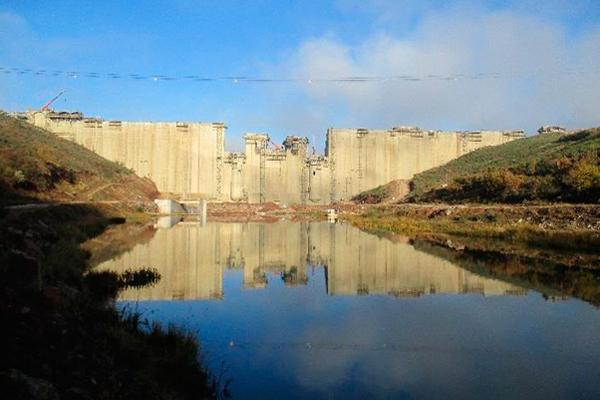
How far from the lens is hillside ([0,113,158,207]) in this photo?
2773cm

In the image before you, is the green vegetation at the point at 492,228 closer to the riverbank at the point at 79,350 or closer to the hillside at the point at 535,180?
the hillside at the point at 535,180

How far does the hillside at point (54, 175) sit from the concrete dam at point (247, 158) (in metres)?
3.69

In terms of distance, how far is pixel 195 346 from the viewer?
7.03m

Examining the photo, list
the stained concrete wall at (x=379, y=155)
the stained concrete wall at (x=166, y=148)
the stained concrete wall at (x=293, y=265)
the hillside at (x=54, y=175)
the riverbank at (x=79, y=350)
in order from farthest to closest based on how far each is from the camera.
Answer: the stained concrete wall at (x=379, y=155) < the stained concrete wall at (x=166, y=148) < the hillside at (x=54, y=175) < the stained concrete wall at (x=293, y=265) < the riverbank at (x=79, y=350)

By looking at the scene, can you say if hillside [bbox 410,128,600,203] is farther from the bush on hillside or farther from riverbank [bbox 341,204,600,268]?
riverbank [bbox 341,204,600,268]

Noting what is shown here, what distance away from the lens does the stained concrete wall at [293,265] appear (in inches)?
548

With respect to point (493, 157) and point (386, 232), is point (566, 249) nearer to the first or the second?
point (386, 232)

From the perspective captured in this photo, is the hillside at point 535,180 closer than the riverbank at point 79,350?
No

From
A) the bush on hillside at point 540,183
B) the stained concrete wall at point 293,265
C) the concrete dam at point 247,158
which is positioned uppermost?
the concrete dam at point 247,158

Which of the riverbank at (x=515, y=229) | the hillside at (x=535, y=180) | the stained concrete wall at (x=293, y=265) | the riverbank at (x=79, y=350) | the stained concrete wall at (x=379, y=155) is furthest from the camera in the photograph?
the stained concrete wall at (x=379, y=155)

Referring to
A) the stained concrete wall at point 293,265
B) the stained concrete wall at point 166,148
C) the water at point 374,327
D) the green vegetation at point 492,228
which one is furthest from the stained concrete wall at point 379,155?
the water at point 374,327

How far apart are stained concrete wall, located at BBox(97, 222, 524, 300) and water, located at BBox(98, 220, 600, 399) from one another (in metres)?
0.07

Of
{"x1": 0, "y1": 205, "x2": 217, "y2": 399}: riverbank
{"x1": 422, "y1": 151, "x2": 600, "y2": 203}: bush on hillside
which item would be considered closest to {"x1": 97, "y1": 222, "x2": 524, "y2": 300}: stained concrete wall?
{"x1": 0, "y1": 205, "x2": 217, "y2": 399}: riverbank

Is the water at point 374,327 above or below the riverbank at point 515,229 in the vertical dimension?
below
